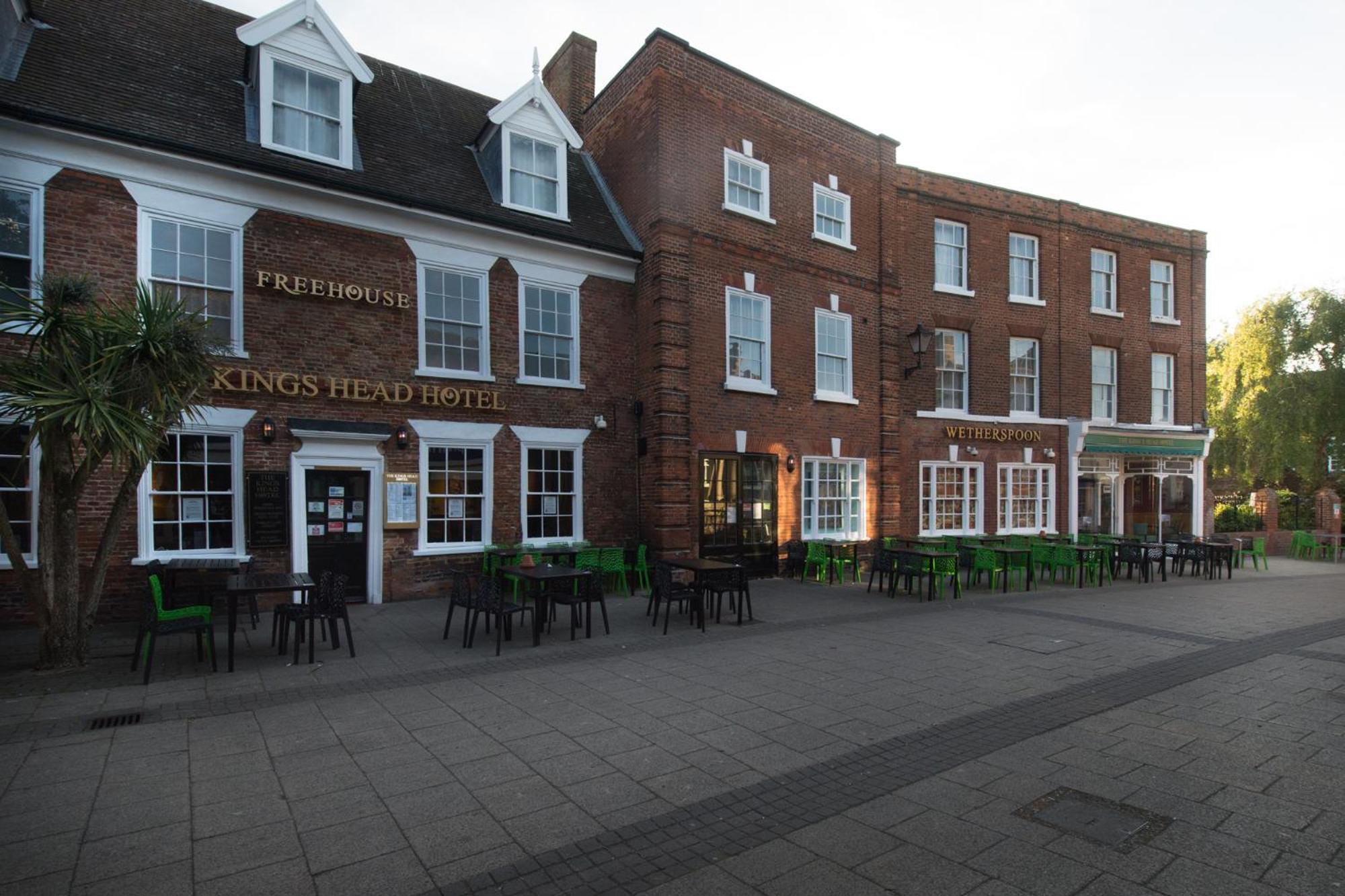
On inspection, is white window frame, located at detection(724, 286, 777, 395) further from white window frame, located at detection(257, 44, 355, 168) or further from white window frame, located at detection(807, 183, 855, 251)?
white window frame, located at detection(257, 44, 355, 168)

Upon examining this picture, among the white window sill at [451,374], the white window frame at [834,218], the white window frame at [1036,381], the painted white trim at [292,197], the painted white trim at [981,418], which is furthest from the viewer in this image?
the white window frame at [1036,381]

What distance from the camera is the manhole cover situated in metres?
4.00

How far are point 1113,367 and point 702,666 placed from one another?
18574 millimetres

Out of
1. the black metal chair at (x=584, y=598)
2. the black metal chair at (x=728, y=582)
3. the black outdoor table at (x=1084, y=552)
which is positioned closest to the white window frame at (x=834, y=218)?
the black outdoor table at (x=1084, y=552)

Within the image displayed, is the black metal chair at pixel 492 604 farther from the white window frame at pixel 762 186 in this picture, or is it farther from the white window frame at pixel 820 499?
the white window frame at pixel 762 186

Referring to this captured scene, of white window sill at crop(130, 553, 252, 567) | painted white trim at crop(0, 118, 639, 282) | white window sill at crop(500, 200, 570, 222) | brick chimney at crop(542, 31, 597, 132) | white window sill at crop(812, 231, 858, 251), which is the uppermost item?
brick chimney at crop(542, 31, 597, 132)

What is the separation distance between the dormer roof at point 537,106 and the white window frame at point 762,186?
3.02 m

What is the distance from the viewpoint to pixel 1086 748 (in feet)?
17.7

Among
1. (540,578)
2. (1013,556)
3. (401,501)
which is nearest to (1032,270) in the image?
(1013,556)

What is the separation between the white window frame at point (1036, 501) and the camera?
1902 cm

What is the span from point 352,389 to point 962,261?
15083 mm

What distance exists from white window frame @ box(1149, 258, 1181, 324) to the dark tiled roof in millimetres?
16813

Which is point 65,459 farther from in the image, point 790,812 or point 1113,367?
point 1113,367

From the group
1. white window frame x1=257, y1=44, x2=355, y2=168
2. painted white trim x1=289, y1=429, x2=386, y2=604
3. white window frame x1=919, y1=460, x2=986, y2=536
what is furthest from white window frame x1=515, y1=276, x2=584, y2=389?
white window frame x1=919, y1=460, x2=986, y2=536
